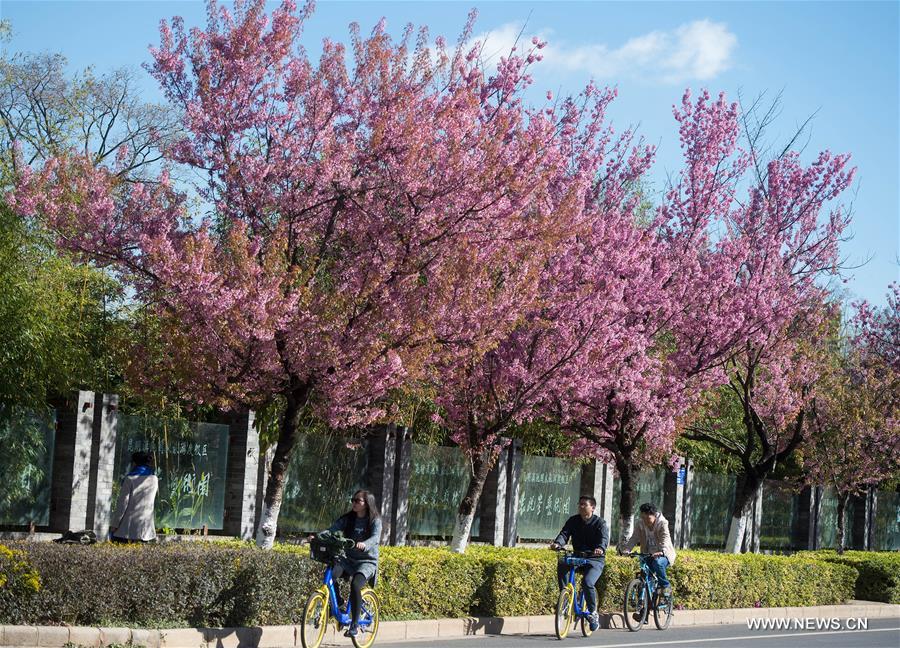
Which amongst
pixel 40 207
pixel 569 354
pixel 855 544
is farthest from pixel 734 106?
pixel 855 544

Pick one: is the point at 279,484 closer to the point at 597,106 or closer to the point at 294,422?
the point at 294,422

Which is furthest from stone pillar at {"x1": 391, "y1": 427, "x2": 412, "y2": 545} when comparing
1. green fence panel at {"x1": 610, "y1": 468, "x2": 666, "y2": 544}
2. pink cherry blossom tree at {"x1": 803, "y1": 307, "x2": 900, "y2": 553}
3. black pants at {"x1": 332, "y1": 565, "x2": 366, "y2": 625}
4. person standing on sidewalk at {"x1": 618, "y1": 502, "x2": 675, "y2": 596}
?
black pants at {"x1": 332, "y1": 565, "x2": 366, "y2": 625}

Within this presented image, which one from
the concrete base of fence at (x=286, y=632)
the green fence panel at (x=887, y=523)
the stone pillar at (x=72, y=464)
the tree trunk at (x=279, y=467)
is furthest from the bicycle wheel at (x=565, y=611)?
the green fence panel at (x=887, y=523)

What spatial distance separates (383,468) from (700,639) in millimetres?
8164

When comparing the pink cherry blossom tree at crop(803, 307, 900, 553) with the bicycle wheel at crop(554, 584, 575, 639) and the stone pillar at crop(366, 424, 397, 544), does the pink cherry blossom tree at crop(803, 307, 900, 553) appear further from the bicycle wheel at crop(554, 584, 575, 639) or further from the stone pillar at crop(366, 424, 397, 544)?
the bicycle wheel at crop(554, 584, 575, 639)

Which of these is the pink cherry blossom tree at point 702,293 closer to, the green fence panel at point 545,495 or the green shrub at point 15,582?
the green fence panel at point 545,495

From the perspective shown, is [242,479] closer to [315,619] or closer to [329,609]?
[329,609]

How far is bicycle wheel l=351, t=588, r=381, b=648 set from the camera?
12.9m

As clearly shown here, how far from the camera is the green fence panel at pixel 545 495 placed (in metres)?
27.7

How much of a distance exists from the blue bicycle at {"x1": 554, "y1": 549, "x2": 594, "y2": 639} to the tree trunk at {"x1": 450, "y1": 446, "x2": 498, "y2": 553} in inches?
88.2

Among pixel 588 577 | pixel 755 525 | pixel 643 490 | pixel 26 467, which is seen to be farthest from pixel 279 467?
pixel 755 525

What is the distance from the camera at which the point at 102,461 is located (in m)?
18.3

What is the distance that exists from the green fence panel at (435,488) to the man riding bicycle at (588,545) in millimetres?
7682
